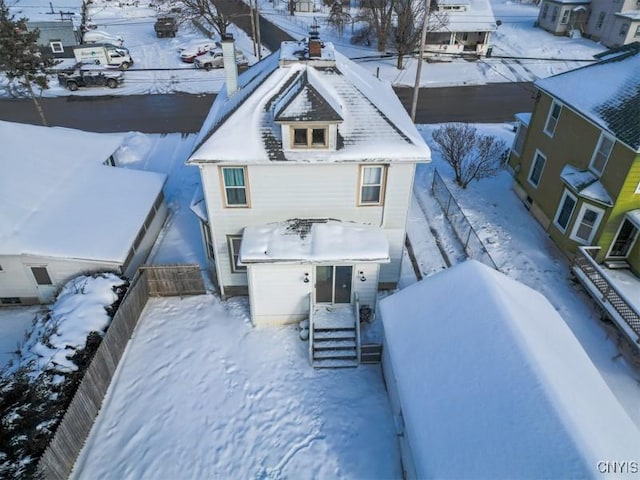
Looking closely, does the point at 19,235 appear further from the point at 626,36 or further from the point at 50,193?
the point at 626,36

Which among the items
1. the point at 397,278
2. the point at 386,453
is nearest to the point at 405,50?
the point at 397,278

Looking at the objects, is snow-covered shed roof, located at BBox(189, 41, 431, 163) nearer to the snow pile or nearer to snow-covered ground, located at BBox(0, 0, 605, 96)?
the snow pile

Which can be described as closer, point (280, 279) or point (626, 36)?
point (280, 279)

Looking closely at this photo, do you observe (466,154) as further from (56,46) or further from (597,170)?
(56,46)

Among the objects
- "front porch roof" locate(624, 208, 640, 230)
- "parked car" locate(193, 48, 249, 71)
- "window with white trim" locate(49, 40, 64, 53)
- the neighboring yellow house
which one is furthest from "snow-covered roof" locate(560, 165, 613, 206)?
"window with white trim" locate(49, 40, 64, 53)

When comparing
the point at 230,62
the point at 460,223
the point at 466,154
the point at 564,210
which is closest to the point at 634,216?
the point at 564,210

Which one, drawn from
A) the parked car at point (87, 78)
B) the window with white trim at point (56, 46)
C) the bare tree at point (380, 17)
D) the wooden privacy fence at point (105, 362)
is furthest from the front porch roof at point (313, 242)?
the window with white trim at point (56, 46)
